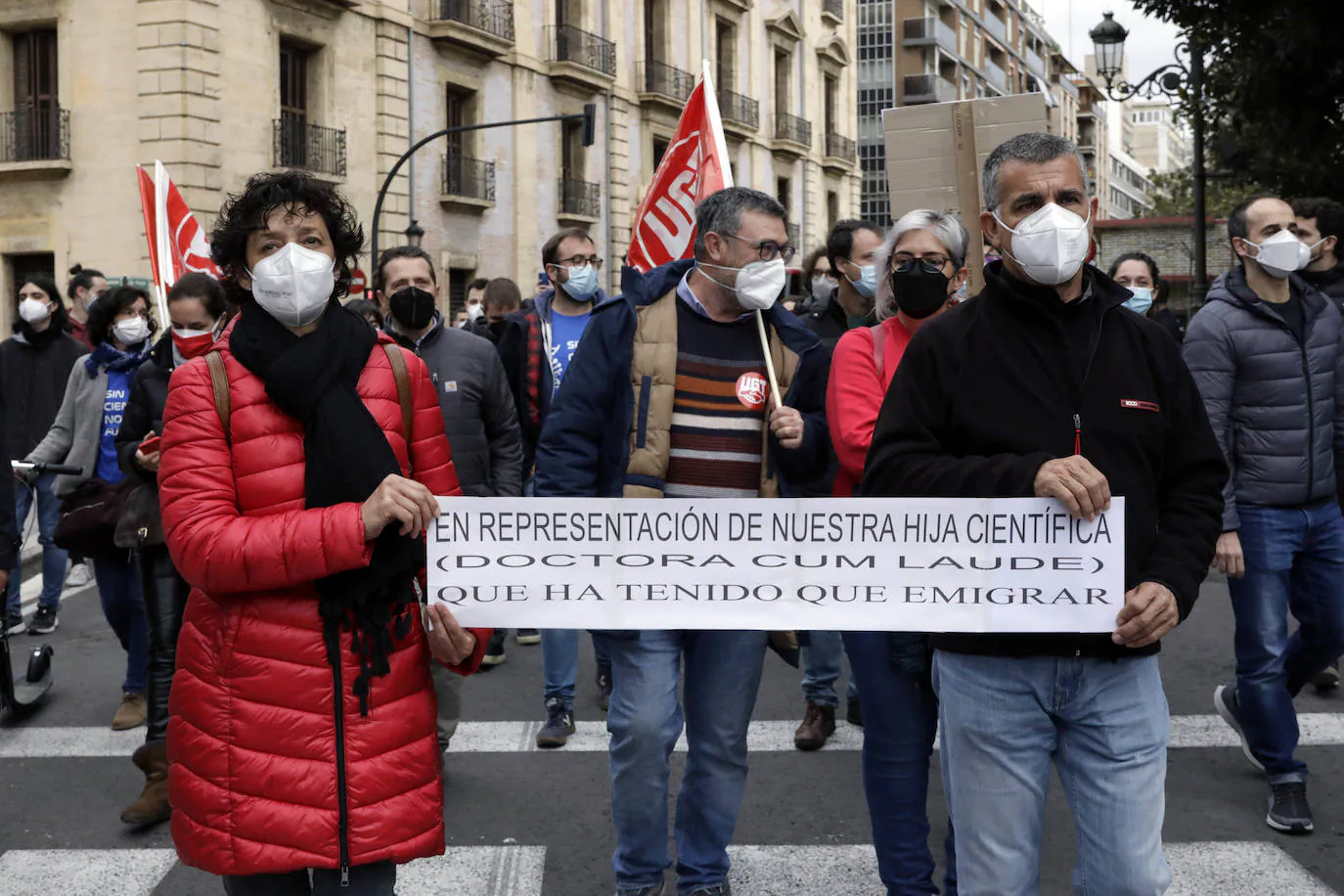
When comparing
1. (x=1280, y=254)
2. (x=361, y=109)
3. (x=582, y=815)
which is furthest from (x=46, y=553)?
(x=361, y=109)

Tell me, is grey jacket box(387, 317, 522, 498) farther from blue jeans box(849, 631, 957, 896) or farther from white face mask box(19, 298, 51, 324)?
white face mask box(19, 298, 51, 324)

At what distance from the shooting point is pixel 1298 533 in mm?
4809

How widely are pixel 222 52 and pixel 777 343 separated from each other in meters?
19.8

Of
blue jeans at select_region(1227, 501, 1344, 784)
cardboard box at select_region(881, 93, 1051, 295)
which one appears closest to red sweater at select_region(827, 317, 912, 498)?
cardboard box at select_region(881, 93, 1051, 295)

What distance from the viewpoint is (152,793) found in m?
4.77

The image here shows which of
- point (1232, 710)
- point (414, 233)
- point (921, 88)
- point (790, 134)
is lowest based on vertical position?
point (1232, 710)

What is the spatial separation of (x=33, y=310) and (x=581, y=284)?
3853 millimetres

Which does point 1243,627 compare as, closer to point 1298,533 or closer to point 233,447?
point 1298,533

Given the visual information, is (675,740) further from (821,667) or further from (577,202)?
(577,202)

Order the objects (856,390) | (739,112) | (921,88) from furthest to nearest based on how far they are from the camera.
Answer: (921,88)
(739,112)
(856,390)

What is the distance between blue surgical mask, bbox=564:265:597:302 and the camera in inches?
271

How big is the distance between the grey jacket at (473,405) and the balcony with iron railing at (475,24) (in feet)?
69.2

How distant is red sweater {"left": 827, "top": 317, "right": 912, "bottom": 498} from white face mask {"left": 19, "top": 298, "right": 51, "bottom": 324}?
6359mm

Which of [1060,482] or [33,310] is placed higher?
[33,310]
